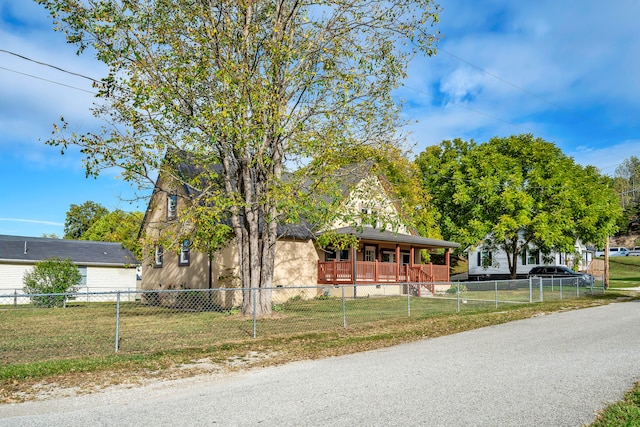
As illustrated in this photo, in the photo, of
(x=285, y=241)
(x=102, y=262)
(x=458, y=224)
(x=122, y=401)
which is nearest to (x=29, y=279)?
(x=102, y=262)

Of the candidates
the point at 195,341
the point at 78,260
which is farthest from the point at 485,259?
the point at 195,341

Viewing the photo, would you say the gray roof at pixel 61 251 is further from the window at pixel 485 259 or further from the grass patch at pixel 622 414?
the grass patch at pixel 622 414

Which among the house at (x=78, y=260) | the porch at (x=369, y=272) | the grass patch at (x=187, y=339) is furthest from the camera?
the house at (x=78, y=260)

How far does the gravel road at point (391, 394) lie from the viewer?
590 cm

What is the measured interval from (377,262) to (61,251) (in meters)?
21.0

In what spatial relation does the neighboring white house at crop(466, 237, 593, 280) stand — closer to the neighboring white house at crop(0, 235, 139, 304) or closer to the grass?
the grass

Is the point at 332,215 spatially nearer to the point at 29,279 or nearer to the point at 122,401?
the point at 122,401

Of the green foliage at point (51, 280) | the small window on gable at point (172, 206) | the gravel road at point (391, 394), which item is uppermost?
the small window on gable at point (172, 206)

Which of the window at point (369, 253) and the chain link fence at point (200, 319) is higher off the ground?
the window at point (369, 253)

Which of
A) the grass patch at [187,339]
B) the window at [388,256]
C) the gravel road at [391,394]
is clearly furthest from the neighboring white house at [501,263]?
the gravel road at [391,394]

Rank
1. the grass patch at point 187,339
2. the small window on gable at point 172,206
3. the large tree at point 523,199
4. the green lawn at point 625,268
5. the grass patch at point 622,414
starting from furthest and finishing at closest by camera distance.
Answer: the green lawn at point 625,268
the large tree at point 523,199
the small window on gable at point 172,206
the grass patch at point 187,339
the grass patch at point 622,414

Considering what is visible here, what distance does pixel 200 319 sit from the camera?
56.3 ft

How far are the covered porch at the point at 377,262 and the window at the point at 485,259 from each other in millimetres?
9478

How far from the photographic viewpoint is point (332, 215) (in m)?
15.6
